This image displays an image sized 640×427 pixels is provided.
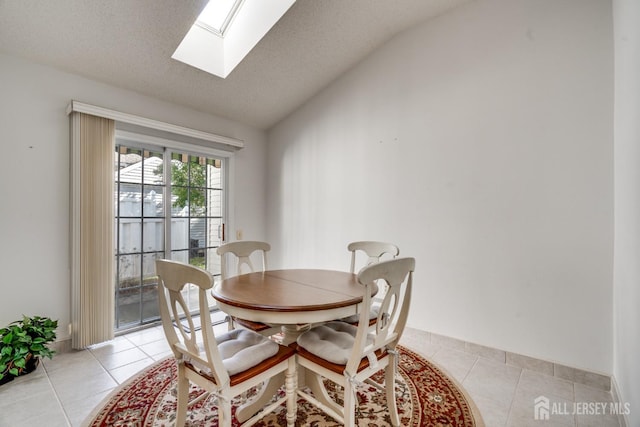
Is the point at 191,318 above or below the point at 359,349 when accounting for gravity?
above

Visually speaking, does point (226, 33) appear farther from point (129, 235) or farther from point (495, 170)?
point (495, 170)

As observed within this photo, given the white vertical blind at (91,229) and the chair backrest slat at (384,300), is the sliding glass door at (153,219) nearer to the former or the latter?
the white vertical blind at (91,229)

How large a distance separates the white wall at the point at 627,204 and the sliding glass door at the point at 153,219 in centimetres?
374

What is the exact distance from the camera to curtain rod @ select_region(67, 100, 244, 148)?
2.55 metres

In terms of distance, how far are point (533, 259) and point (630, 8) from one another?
167cm

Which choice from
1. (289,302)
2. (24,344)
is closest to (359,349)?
(289,302)

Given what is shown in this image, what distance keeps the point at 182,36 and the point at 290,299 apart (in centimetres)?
243

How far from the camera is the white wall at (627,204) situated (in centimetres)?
146

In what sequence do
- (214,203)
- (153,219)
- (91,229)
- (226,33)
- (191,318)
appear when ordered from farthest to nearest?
(214,203)
(153,219)
(226,33)
(91,229)
(191,318)

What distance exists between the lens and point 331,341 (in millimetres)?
1693

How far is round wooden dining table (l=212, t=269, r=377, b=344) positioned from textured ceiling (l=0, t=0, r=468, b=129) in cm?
217

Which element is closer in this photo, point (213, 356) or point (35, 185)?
point (213, 356)

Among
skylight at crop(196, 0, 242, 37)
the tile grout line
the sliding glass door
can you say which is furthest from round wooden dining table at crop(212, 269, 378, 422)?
skylight at crop(196, 0, 242, 37)

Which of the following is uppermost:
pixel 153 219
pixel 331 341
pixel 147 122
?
pixel 147 122
